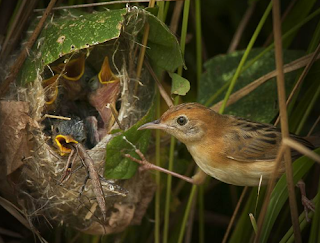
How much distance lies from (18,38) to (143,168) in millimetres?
981

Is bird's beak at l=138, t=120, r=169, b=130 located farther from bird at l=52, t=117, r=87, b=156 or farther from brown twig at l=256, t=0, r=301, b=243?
brown twig at l=256, t=0, r=301, b=243

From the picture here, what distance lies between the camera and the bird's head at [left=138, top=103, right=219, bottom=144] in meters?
2.62

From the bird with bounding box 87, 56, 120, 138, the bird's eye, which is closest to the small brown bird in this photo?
the bird's eye

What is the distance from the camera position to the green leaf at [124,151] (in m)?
2.71

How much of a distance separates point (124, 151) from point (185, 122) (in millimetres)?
377

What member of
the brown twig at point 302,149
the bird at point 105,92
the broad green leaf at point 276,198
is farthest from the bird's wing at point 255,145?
the brown twig at point 302,149

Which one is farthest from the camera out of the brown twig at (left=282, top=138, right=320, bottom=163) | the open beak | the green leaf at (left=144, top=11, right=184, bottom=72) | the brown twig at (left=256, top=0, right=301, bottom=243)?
the open beak

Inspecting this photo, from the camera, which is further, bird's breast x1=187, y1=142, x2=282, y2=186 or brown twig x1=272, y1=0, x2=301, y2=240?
bird's breast x1=187, y1=142, x2=282, y2=186

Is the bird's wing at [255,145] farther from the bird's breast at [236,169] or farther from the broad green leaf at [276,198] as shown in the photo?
the broad green leaf at [276,198]

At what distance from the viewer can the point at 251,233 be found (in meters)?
2.92

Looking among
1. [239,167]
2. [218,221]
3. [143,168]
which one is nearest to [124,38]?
[143,168]

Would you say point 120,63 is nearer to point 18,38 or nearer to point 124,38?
point 124,38

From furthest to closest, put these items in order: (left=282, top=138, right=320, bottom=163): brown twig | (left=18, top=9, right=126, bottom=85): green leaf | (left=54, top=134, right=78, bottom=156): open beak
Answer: (left=54, top=134, right=78, bottom=156): open beak
(left=18, top=9, right=126, bottom=85): green leaf
(left=282, top=138, right=320, bottom=163): brown twig

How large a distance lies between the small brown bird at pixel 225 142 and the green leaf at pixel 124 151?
0.37 ft
